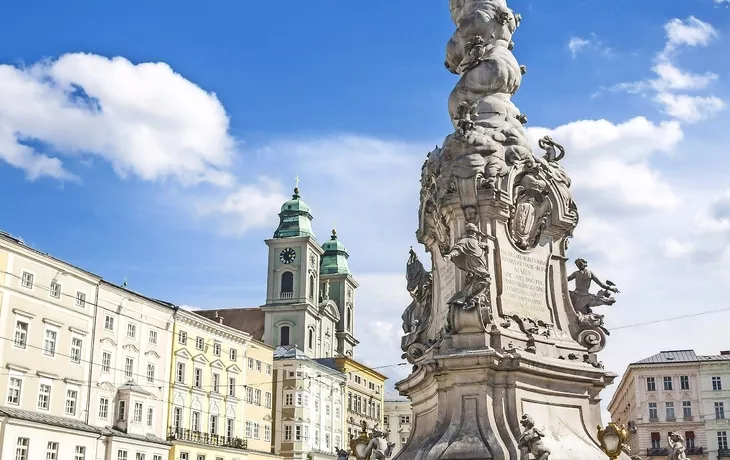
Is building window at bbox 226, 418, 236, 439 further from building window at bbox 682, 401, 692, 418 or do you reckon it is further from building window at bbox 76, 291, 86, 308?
building window at bbox 682, 401, 692, 418

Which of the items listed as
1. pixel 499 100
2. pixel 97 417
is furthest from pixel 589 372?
pixel 97 417

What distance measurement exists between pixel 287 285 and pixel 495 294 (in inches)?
2876

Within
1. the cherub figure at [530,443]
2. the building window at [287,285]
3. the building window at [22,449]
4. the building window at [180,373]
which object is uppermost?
the building window at [287,285]

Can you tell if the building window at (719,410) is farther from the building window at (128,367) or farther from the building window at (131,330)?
the building window at (131,330)

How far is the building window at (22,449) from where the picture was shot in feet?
121

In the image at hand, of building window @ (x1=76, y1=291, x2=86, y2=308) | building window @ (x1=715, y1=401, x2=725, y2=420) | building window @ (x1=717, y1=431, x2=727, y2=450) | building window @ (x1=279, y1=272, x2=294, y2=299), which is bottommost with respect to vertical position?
building window @ (x1=717, y1=431, x2=727, y2=450)

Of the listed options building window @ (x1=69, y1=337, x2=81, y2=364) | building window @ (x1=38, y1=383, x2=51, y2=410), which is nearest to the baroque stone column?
building window @ (x1=38, y1=383, x2=51, y2=410)

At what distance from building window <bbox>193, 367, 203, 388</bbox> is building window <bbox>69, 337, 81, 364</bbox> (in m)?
10.5

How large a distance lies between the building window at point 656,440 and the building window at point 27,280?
47.1 m

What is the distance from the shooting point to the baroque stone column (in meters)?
13.0

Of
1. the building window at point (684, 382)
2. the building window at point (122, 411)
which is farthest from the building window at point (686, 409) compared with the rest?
the building window at point (122, 411)

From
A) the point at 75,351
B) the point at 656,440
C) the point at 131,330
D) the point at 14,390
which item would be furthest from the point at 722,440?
the point at 14,390

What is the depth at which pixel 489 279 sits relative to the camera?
44.5 ft

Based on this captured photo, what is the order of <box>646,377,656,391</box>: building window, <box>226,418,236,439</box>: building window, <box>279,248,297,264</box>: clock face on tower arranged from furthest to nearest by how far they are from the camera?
<box>279,248,297,264</box>: clock face on tower → <box>646,377,656,391</box>: building window → <box>226,418,236,439</box>: building window
